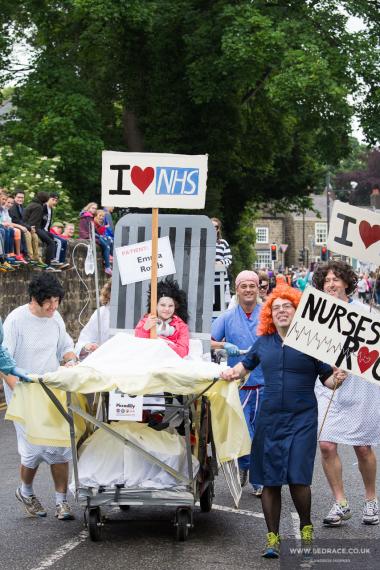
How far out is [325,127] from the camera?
1271 inches

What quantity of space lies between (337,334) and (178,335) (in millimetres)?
1681

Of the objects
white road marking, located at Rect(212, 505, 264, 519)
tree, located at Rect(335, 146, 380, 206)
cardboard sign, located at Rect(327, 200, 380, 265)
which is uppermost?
tree, located at Rect(335, 146, 380, 206)

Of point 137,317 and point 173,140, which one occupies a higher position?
point 173,140

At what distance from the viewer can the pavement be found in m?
7.48

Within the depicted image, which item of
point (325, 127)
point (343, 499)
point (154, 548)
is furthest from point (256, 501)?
point (325, 127)

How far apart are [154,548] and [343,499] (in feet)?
5.26

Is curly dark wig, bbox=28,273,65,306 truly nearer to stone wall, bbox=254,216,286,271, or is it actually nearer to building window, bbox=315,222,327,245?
stone wall, bbox=254,216,286,271

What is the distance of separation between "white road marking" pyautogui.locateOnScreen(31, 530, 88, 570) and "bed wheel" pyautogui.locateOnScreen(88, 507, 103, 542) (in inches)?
4.3

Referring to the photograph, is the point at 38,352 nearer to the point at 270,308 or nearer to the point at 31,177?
the point at 270,308

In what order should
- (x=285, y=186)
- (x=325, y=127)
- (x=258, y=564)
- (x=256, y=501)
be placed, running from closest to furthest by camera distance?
(x=258, y=564) < (x=256, y=501) < (x=325, y=127) < (x=285, y=186)

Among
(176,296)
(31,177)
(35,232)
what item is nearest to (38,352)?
(176,296)

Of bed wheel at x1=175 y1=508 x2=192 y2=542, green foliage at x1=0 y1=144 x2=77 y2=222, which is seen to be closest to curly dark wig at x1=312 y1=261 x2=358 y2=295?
bed wheel at x1=175 y1=508 x2=192 y2=542

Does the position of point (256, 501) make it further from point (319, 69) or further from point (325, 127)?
point (325, 127)

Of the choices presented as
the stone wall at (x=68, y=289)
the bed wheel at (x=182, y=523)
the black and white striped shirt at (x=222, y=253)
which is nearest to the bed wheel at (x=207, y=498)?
the bed wheel at (x=182, y=523)
